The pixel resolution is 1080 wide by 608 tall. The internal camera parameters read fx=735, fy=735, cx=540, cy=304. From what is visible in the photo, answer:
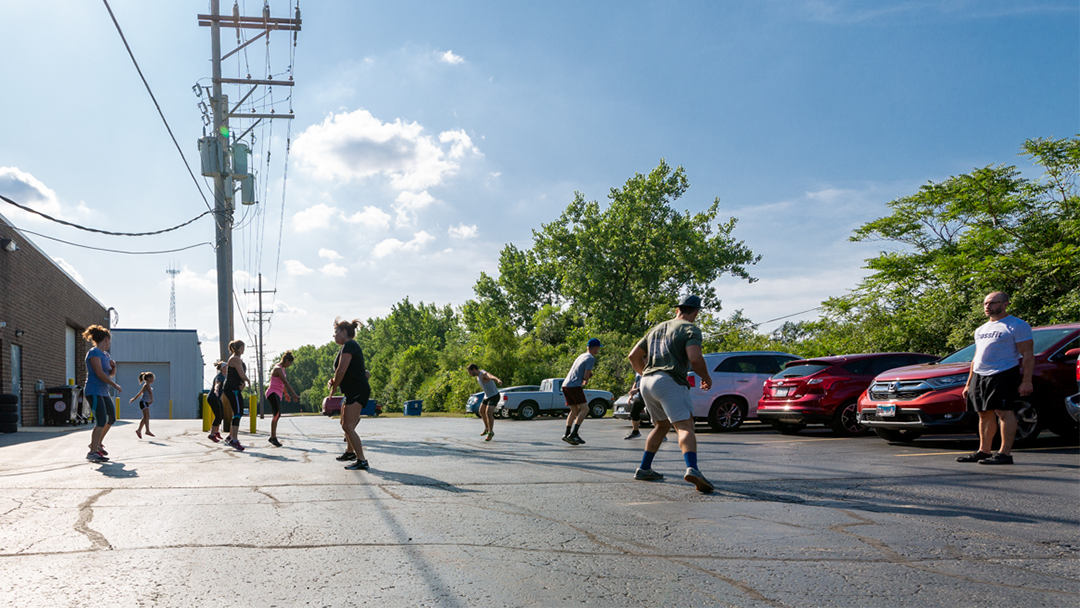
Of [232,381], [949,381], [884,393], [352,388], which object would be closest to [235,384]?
[232,381]

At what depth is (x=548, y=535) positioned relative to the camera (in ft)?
14.6

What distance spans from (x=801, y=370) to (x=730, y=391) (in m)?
2.06

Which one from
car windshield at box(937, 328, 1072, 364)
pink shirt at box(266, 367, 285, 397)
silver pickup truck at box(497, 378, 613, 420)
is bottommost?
silver pickup truck at box(497, 378, 613, 420)

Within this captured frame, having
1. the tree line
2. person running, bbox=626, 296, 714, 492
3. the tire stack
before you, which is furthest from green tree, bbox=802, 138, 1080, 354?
the tire stack

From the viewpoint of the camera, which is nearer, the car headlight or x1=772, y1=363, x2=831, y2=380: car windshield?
the car headlight

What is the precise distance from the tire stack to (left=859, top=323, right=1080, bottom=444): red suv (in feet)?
56.6

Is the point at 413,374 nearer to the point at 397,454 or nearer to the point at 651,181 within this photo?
the point at 651,181

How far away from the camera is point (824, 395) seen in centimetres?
1194

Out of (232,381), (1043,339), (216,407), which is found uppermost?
(1043,339)

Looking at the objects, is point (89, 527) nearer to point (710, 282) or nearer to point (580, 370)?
point (580, 370)

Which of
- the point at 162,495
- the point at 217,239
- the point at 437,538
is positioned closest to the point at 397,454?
the point at 162,495

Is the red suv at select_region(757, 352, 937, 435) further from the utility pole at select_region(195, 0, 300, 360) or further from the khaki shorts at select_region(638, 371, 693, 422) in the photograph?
the utility pole at select_region(195, 0, 300, 360)

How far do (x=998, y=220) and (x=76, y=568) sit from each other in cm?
2789

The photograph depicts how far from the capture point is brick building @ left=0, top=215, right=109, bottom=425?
1919cm
